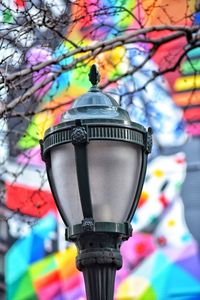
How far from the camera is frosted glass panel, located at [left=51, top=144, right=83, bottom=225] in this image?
484 cm

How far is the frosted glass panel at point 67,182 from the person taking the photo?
191 inches

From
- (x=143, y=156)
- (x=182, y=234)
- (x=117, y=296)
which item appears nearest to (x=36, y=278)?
(x=117, y=296)

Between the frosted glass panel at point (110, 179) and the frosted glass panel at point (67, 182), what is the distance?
0.08m

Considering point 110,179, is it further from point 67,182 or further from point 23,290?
point 23,290

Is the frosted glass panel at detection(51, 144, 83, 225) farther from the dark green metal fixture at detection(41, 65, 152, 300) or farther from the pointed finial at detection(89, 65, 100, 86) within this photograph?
the pointed finial at detection(89, 65, 100, 86)

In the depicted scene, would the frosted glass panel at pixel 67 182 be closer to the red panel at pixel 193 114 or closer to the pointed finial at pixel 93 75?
the pointed finial at pixel 93 75

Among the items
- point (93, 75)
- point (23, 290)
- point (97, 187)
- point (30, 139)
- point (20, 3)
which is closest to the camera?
point (97, 187)

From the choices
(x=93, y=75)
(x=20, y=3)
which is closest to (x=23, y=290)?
(x=20, y=3)

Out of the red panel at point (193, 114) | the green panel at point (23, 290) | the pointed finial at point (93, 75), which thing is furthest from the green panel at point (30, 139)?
the green panel at point (23, 290)

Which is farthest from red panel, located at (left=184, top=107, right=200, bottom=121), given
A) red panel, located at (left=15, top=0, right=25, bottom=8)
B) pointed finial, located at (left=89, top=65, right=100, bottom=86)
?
pointed finial, located at (left=89, top=65, right=100, bottom=86)

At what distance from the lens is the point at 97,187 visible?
4.82m

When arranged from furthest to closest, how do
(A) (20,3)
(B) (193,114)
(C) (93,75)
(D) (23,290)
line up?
(D) (23,290), (B) (193,114), (A) (20,3), (C) (93,75)

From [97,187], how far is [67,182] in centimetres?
15

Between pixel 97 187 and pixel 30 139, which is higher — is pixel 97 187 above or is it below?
below
